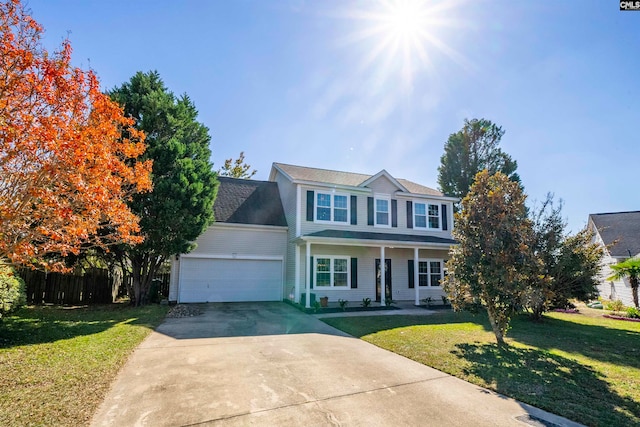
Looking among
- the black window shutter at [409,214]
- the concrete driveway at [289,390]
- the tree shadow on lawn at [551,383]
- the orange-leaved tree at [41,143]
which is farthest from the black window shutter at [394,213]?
the orange-leaved tree at [41,143]

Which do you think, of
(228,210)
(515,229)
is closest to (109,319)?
(228,210)

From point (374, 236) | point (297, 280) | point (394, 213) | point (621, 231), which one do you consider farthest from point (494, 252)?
point (621, 231)

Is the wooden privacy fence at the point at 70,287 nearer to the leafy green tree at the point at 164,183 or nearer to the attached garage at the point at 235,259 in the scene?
the leafy green tree at the point at 164,183

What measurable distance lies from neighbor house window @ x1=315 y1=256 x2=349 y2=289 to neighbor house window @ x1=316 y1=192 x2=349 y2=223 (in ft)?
6.81

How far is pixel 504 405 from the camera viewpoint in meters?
4.52

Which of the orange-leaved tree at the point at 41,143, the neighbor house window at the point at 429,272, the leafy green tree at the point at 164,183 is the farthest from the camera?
the neighbor house window at the point at 429,272

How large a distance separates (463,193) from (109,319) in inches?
Result: 1180

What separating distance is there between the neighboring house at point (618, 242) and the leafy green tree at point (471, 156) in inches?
304

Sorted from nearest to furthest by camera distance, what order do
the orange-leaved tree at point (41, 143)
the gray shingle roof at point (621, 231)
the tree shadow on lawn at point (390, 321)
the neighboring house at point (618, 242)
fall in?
1. the orange-leaved tree at point (41, 143)
2. the tree shadow on lawn at point (390, 321)
3. the neighboring house at point (618, 242)
4. the gray shingle roof at point (621, 231)

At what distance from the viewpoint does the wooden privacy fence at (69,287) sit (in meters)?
13.1

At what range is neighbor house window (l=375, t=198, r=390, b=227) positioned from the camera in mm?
16969

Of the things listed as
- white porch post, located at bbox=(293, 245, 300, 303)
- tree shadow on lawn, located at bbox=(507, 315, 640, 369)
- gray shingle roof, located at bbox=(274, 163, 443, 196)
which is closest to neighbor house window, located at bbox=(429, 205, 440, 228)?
gray shingle roof, located at bbox=(274, 163, 443, 196)

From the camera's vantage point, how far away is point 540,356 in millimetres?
7090

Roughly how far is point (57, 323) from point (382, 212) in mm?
14201
